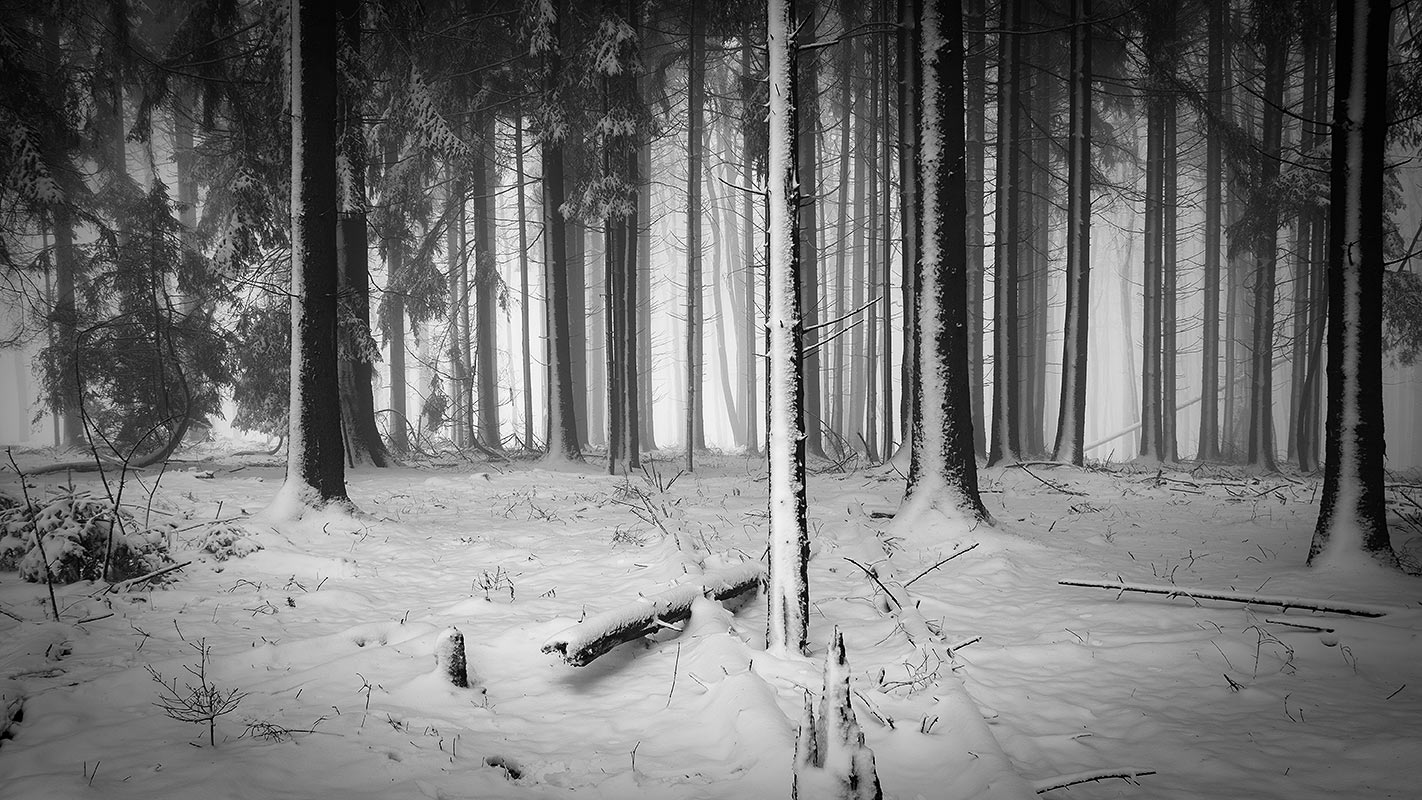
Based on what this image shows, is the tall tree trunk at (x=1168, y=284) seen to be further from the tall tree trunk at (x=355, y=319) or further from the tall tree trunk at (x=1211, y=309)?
the tall tree trunk at (x=355, y=319)

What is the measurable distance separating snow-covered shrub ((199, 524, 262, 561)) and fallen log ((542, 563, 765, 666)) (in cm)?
418

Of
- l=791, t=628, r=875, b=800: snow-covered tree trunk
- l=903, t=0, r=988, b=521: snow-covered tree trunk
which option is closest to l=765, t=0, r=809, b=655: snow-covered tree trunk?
l=791, t=628, r=875, b=800: snow-covered tree trunk

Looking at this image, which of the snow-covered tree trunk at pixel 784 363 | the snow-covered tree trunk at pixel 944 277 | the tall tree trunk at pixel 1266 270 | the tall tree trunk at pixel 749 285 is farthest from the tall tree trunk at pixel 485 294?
the tall tree trunk at pixel 1266 270

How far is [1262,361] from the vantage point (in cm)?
1675

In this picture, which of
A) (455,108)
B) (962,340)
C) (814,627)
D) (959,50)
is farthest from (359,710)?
(455,108)

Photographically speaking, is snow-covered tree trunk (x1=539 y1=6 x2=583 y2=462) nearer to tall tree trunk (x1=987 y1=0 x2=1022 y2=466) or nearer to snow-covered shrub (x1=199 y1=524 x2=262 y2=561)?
snow-covered shrub (x1=199 y1=524 x2=262 y2=561)

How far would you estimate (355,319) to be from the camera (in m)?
11.6

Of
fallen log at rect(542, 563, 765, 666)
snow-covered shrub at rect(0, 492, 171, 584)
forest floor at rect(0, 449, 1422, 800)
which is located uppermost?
snow-covered shrub at rect(0, 492, 171, 584)

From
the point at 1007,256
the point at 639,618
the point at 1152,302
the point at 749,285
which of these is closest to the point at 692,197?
the point at 1007,256

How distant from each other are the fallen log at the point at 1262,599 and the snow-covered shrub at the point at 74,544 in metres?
7.67

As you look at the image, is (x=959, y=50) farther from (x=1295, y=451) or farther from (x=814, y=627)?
(x=1295, y=451)

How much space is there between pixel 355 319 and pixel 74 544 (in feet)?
23.6

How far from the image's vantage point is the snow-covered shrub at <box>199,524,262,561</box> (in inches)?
238

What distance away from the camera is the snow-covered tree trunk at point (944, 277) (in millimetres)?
7156
